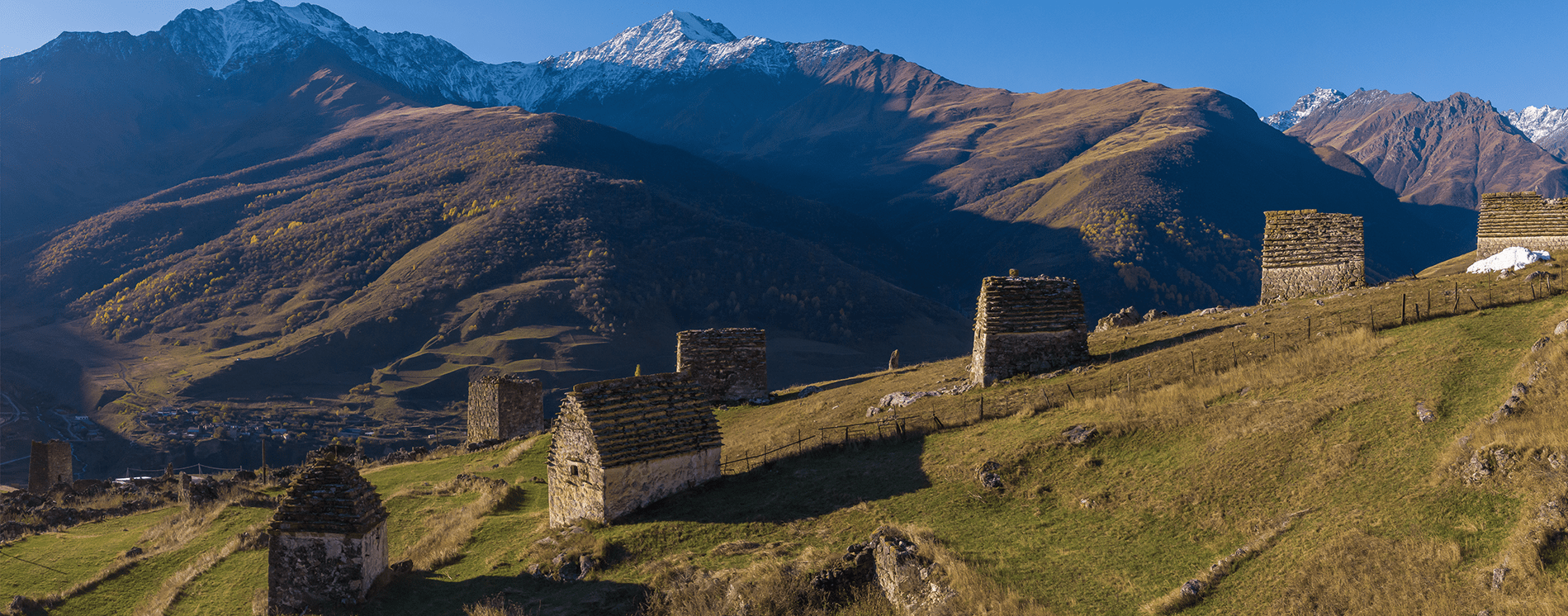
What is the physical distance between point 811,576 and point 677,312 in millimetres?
117969

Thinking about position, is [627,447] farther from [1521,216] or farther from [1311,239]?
[1521,216]

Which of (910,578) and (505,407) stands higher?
(910,578)

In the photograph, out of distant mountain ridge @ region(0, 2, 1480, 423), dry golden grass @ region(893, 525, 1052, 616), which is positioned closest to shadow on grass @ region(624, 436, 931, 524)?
dry golden grass @ region(893, 525, 1052, 616)

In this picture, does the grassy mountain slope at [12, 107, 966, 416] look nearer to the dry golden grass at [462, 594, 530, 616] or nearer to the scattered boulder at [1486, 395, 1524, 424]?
the dry golden grass at [462, 594, 530, 616]

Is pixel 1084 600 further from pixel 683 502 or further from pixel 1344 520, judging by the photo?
pixel 683 502

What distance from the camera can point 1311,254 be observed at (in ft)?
89.4

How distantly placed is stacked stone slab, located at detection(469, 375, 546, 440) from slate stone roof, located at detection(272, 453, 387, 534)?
19.5 m

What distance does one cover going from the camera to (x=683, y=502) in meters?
18.2

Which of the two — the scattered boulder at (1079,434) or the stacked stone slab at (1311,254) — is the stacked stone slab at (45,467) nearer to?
the scattered boulder at (1079,434)

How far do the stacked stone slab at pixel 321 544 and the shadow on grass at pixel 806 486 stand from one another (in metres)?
4.83

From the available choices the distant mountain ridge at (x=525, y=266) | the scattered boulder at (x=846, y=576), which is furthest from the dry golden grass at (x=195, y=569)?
the distant mountain ridge at (x=525, y=266)

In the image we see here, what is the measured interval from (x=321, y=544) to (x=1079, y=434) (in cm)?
1372

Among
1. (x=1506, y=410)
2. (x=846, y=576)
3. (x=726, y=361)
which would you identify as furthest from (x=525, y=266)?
(x=1506, y=410)

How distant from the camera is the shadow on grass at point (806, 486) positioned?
54.5 ft
